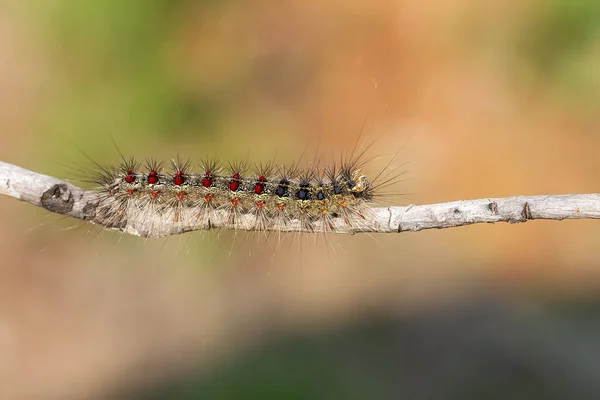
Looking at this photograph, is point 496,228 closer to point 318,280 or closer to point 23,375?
point 318,280

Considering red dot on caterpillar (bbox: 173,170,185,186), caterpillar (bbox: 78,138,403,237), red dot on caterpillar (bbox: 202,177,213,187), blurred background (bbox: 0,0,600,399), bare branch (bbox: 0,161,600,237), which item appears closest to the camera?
bare branch (bbox: 0,161,600,237)

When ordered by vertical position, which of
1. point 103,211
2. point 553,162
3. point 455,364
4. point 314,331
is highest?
point 553,162

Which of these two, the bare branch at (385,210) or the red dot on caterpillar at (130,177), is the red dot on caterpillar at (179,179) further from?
the bare branch at (385,210)

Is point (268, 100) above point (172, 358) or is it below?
above

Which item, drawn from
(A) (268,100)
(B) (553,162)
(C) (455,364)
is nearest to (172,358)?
(C) (455,364)

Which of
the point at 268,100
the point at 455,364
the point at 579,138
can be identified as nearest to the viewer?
the point at 455,364

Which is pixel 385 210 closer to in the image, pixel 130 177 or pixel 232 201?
pixel 232 201

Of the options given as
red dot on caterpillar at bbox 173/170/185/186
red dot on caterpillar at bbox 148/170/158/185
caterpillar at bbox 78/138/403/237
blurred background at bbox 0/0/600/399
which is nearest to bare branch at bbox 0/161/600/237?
caterpillar at bbox 78/138/403/237

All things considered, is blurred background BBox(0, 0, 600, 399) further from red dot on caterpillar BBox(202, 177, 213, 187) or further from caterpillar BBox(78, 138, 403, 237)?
red dot on caterpillar BBox(202, 177, 213, 187)
